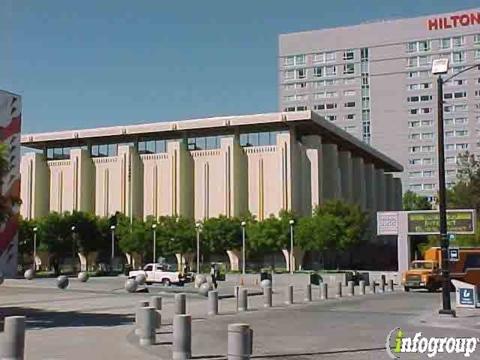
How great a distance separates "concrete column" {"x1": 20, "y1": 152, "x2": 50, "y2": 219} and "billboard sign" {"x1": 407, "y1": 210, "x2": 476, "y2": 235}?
2384 inches

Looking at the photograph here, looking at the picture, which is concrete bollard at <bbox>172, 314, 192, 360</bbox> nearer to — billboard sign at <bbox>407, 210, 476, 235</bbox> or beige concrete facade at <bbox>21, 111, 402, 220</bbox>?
billboard sign at <bbox>407, 210, 476, 235</bbox>

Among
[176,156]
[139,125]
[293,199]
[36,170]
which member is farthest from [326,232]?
[36,170]

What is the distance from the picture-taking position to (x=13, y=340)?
11.6 metres

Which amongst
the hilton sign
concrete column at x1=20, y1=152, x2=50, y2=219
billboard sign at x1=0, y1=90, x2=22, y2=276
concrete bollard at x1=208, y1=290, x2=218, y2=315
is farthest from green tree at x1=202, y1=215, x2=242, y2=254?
the hilton sign

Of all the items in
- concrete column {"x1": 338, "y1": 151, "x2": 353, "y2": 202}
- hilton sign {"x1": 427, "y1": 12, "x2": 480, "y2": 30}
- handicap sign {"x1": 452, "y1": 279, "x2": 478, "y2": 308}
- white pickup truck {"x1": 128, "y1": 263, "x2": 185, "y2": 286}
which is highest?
hilton sign {"x1": 427, "y1": 12, "x2": 480, "y2": 30}

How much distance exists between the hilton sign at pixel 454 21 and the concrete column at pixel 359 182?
37.4m

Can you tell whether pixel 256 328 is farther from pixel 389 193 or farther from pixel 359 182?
pixel 389 193

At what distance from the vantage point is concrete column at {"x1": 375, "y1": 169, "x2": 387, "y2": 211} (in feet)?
386

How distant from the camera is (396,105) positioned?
13725 centimetres

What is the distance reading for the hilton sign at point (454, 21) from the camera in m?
131

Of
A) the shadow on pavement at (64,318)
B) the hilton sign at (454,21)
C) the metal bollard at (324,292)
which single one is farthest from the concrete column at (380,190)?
the shadow on pavement at (64,318)

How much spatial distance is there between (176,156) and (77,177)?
14.9 meters

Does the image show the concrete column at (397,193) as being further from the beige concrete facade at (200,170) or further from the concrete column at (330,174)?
the concrete column at (330,174)

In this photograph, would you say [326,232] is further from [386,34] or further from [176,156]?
[386,34]
